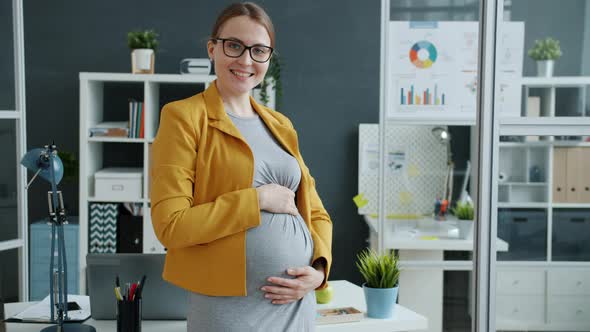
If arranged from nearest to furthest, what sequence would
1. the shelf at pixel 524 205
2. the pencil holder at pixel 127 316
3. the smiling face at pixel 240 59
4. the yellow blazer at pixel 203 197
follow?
the yellow blazer at pixel 203 197
the smiling face at pixel 240 59
the pencil holder at pixel 127 316
the shelf at pixel 524 205

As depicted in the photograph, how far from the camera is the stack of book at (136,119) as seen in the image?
15.1 feet

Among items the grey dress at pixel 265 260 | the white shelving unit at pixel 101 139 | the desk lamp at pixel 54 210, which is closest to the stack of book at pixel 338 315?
the grey dress at pixel 265 260

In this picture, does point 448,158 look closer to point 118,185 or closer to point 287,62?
point 287,62

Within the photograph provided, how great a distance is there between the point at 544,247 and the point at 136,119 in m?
3.08

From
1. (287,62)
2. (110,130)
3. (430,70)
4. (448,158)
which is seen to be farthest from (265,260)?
(287,62)

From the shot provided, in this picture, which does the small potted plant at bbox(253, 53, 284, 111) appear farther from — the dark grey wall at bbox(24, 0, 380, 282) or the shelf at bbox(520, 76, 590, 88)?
the shelf at bbox(520, 76, 590, 88)

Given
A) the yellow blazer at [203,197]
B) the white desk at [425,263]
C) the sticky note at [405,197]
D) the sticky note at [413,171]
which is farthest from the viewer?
the sticky note at [413,171]

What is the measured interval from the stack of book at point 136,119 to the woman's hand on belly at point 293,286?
10.2 ft

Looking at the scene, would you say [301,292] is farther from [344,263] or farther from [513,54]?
[344,263]

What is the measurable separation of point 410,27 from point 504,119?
1.97 metres

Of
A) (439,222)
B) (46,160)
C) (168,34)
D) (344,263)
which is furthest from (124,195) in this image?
(46,160)

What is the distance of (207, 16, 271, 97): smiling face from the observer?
1.73m

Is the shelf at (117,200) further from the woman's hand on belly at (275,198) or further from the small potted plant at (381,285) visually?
the woman's hand on belly at (275,198)

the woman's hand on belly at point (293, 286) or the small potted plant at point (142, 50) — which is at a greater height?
the small potted plant at point (142, 50)
